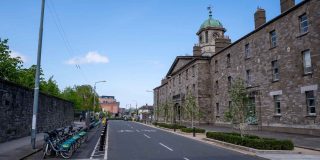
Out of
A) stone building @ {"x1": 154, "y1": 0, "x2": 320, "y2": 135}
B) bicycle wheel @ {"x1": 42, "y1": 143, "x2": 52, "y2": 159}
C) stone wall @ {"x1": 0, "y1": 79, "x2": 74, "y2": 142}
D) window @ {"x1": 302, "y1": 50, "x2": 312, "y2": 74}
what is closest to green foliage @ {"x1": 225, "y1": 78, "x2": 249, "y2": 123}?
stone building @ {"x1": 154, "y1": 0, "x2": 320, "y2": 135}

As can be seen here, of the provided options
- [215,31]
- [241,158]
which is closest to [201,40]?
[215,31]

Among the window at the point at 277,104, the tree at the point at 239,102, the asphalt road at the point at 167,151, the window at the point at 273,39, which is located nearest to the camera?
the asphalt road at the point at 167,151

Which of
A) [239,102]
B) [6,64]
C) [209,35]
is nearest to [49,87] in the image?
[6,64]

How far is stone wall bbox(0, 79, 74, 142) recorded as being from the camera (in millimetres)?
17469

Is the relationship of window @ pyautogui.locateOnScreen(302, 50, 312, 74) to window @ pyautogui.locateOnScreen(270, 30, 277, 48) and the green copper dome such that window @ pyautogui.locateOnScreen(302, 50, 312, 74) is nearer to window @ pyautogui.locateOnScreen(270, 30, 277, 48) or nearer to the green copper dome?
window @ pyautogui.locateOnScreen(270, 30, 277, 48)

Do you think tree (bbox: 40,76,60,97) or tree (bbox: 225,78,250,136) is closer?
tree (bbox: 225,78,250,136)

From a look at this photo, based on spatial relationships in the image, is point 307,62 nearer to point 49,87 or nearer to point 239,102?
point 239,102

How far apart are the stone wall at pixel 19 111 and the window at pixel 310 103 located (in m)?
21.8

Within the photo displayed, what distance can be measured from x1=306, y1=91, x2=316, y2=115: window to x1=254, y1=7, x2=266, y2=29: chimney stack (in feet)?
37.2

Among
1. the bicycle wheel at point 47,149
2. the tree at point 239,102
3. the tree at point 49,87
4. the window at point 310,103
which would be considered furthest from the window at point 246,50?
the tree at point 49,87

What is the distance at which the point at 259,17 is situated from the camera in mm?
31688

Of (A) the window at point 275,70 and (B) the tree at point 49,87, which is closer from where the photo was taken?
(A) the window at point 275,70

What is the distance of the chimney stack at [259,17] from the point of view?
3166 cm

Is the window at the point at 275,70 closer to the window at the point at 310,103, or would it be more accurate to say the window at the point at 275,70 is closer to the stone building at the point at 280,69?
the stone building at the point at 280,69
